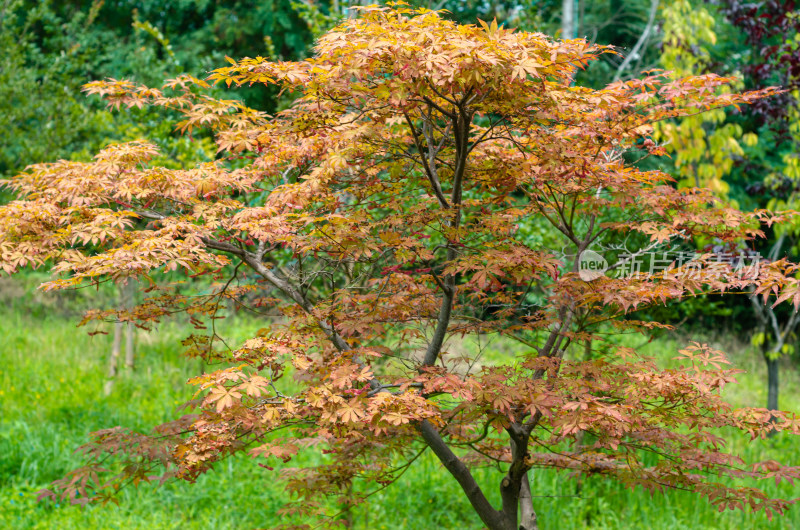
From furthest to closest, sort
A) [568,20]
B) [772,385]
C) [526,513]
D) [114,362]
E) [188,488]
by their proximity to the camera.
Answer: [568,20] < [114,362] < [772,385] < [188,488] < [526,513]

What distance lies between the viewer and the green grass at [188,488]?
452 cm

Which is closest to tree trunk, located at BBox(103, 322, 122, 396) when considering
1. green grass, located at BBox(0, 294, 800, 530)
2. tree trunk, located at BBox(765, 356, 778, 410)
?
green grass, located at BBox(0, 294, 800, 530)

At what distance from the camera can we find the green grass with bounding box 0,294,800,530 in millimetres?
4523

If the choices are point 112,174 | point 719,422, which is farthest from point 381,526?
point 112,174

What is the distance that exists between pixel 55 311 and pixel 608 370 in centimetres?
876

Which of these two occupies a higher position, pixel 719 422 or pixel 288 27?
pixel 288 27

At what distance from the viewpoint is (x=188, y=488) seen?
495 cm

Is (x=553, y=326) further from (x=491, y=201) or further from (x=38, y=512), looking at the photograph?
(x=38, y=512)

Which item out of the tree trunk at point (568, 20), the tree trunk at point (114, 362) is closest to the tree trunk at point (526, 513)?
the tree trunk at point (114, 362)

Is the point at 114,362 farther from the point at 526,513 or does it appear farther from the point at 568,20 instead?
the point at 568,20

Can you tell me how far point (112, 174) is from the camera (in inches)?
105

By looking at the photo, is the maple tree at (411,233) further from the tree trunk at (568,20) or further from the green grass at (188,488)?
the tree trunk at (568,20)

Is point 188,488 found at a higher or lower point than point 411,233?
lower

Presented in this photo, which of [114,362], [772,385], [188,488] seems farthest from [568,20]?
[188,488]
